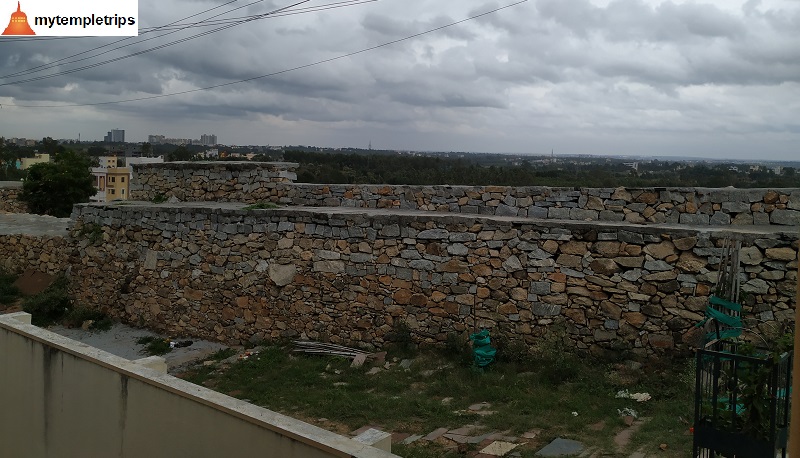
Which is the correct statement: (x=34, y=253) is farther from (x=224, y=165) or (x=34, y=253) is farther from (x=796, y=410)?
(x=796, y=410)

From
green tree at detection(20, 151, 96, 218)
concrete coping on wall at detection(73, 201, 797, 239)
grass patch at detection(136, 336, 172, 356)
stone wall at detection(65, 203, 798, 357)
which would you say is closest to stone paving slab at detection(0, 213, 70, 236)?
stone wall at detection(65, 203, 798, 357)

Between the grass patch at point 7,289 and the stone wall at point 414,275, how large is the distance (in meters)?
1.93

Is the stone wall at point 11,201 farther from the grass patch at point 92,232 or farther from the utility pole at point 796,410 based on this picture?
the utility pole at point 796,410

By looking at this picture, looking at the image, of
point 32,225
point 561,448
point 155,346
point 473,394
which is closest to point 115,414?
point 561,448

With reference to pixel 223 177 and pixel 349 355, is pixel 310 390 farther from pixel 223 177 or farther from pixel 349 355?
pixel 223 177

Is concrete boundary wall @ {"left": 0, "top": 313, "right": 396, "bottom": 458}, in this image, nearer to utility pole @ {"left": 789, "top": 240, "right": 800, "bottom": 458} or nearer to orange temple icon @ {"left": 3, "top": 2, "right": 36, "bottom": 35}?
utility pole @ {"left": 789, "top": 240, "right": 800, "bottom": 458}

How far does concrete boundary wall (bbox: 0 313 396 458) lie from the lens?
356 cm

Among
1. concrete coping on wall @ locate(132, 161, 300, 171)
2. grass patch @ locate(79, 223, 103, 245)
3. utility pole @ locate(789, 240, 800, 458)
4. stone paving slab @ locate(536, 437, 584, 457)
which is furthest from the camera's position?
grass patch @ locate(79, 223, 103, 245)

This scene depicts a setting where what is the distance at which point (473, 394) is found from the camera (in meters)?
6.75

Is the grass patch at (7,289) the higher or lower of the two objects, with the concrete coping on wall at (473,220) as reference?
lower

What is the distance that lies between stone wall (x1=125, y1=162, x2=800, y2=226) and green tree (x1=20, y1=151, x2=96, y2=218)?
1135 cm

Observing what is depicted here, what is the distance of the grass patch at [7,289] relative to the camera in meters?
12.3

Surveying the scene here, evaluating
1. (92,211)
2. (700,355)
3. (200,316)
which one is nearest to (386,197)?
(200,316)

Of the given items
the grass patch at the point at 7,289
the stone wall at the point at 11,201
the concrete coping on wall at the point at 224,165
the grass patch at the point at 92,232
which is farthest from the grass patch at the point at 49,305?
the stone wall at the point at 11,201
